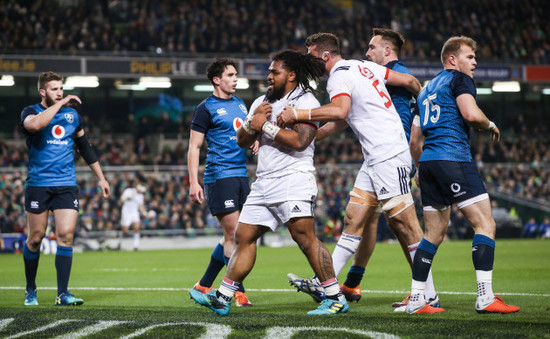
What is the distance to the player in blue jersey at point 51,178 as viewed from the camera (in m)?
7.70

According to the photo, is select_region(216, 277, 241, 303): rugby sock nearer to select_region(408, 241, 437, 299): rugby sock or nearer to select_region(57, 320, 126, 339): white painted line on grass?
select_region(57, 320, 126, 339): white painted line on grass

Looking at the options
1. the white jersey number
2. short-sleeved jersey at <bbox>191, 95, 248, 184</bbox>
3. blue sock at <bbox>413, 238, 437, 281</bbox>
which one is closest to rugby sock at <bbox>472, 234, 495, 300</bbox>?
blue sock at <bbox>413, 238, 437, 281</bbox>

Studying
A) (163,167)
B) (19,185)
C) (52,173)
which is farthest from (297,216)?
(163,167)

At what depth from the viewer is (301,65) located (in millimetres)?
6188

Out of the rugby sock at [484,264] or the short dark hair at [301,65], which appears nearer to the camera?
the rugby sock at [484,264]

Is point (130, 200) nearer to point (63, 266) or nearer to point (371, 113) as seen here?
point (63, 266)

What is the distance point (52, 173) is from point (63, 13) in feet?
86.7

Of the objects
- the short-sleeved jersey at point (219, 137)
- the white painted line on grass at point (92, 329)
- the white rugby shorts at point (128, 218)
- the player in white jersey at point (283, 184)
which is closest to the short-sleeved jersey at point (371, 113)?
the player in white jersey at point (283, 184)

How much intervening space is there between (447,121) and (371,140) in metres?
0.73

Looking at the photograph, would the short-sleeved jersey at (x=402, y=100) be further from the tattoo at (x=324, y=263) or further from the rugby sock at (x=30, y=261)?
the rugby sock at (x=30, y=261)

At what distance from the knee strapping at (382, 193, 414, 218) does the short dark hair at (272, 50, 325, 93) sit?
1233 mm

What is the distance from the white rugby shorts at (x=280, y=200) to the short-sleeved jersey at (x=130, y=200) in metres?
18.6

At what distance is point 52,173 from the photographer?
7.88 metres

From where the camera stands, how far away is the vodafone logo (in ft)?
26.1
